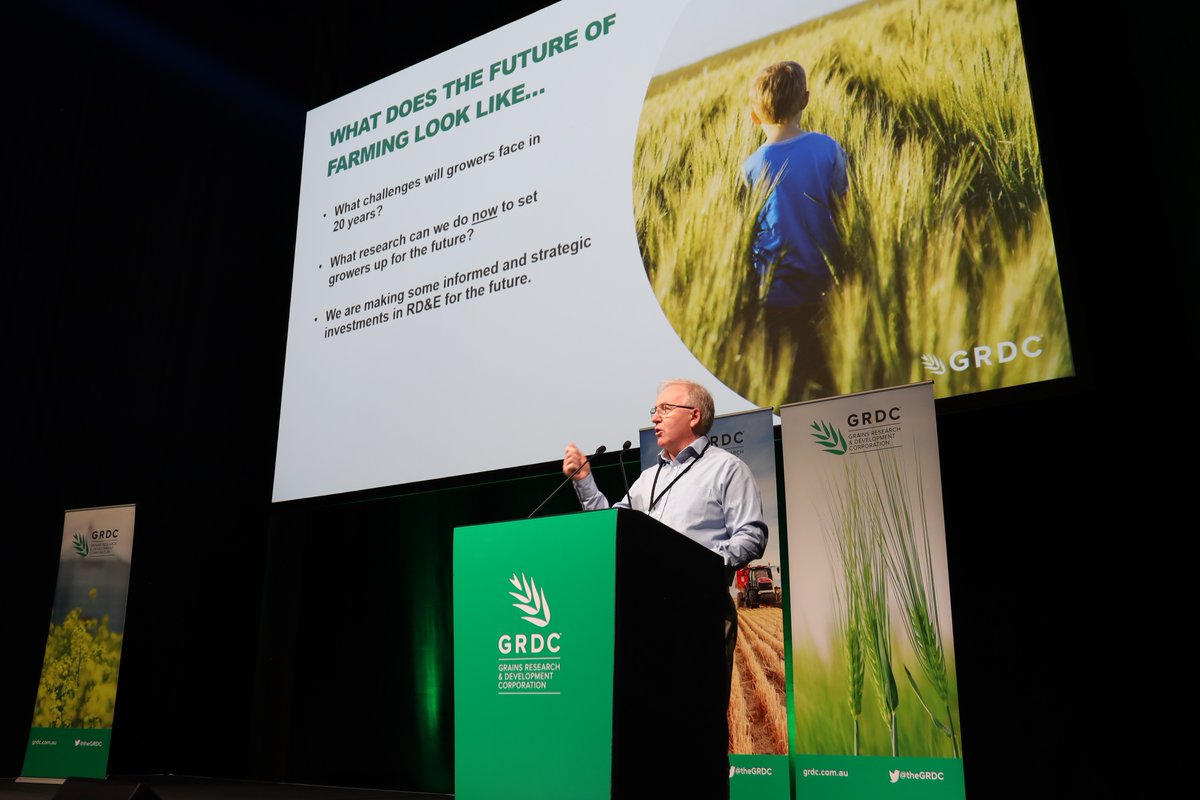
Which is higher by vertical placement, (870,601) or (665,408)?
(665,408)

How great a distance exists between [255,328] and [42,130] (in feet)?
4.40

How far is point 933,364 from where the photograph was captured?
231cm

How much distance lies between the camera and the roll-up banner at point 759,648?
190 centimetres

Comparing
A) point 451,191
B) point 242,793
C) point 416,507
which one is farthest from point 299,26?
point 242,793

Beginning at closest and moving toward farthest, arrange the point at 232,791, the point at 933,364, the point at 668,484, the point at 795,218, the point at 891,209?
the point at 668,484, the point at 933,364, the point at 891,209, the point at 795,218, the point at 232,791

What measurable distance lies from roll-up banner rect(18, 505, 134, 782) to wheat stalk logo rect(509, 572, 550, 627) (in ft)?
6.89

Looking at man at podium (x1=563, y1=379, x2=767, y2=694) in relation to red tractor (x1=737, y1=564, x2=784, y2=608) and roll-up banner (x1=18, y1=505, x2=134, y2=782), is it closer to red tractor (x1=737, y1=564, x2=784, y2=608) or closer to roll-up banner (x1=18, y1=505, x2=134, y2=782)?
red tractor (x1=737, y1=564, x2=784, y2=608)

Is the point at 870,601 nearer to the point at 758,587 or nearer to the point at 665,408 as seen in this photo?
the point at 758,587

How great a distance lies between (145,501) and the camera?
3.84 meters

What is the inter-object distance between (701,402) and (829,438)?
40 centimetres

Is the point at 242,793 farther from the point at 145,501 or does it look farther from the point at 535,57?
the point at 535,57

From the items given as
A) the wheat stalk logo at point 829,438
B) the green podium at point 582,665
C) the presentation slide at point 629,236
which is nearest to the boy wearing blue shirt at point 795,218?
the presentation slide at point 629,236

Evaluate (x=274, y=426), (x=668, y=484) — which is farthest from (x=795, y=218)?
(x=274, y=426)

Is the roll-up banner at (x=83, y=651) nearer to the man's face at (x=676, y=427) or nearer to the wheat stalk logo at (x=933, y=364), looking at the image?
the man's face at (x=676, y=427)
